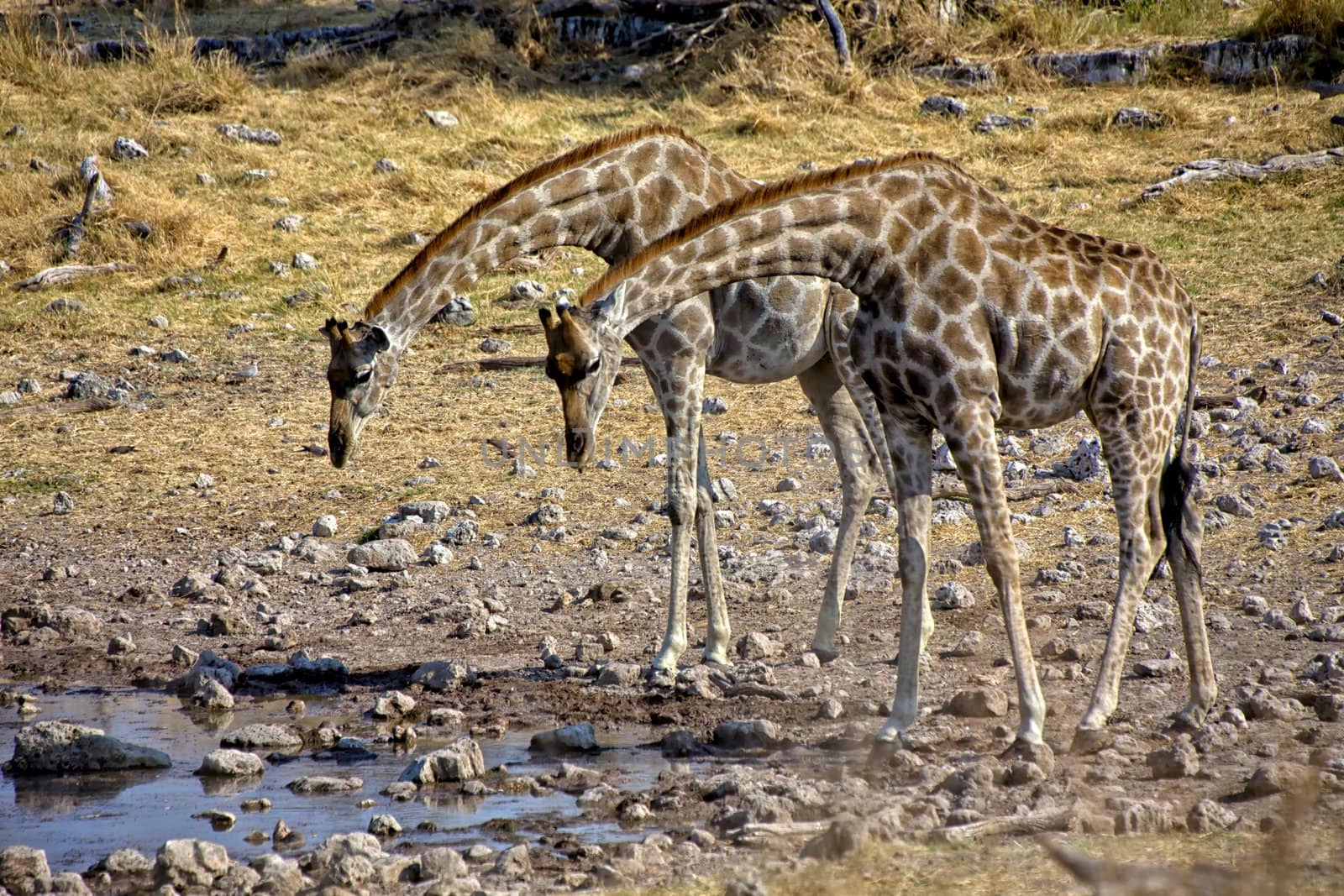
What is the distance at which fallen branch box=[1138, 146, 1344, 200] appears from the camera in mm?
14125

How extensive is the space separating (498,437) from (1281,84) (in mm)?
10555

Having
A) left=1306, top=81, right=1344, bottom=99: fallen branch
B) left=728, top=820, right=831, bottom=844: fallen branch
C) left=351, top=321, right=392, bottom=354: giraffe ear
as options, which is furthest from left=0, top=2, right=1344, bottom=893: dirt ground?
left=351, top=321, right=392, bottom=354: giraffe ear

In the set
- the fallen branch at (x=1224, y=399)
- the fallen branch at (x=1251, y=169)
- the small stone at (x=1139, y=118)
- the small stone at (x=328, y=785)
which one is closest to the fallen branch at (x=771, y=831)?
the small stone at (x=328, y=785)

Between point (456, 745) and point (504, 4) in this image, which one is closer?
point (456, 745)

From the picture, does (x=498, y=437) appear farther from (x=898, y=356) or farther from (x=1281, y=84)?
(x=1281, y=84)

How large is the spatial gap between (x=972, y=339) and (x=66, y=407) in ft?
26.4

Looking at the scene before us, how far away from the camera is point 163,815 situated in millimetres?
5492

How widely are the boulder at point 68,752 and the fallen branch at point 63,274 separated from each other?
8509 mm

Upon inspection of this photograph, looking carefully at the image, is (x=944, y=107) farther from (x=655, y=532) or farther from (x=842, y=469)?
(x=842, y=469)

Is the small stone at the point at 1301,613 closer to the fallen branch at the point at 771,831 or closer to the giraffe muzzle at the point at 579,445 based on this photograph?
the fallen branch at the point at 771,831

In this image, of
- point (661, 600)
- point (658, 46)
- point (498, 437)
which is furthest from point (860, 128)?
point (661, 600)

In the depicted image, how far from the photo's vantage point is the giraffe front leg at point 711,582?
710cm

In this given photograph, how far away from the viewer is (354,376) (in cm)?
719

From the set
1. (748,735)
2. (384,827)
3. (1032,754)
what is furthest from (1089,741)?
(384,827)
